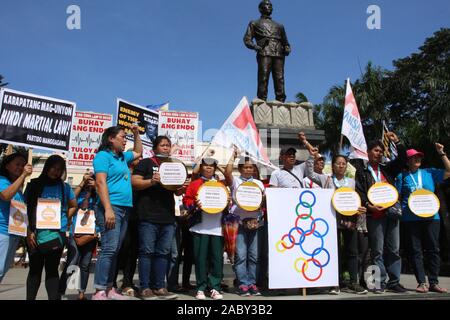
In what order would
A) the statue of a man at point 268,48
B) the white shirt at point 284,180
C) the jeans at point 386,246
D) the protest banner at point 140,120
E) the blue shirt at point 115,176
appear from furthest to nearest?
1. the statue of a man at point 268,48
2. the protest banner at point 140,120
3. the white shirt at point 284,180
4. the jeans at point 386,246
5. the blue shirt at point 115,176

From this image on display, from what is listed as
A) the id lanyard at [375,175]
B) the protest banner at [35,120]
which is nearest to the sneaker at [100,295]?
the protest banner at [35,120]

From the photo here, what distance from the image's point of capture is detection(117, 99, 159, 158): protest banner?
785 cm

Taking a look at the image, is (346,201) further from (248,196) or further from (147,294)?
(147,294)

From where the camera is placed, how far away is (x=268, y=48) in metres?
9.45

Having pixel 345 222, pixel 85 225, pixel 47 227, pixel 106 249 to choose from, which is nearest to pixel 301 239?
pixel 345 222

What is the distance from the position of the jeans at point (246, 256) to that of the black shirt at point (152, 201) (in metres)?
0.97

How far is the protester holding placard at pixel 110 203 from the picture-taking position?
396 cm

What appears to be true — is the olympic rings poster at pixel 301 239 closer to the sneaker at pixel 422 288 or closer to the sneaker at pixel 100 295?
the sneaker at pixel 422 288

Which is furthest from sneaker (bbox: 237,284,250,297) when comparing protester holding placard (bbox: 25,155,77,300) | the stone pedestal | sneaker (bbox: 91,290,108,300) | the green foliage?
the green foliage

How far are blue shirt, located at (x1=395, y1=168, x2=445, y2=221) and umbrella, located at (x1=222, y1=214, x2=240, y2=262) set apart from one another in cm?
224

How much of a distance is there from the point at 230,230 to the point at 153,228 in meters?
1.02

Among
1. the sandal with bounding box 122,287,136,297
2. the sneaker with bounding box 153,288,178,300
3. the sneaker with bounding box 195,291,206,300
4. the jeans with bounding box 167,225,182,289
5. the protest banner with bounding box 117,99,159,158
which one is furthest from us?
the protest banner with bounding box 117,99,159,158

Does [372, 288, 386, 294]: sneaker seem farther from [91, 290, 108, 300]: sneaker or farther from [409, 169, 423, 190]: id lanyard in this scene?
[91, 290, 108, 300]: sneaker
